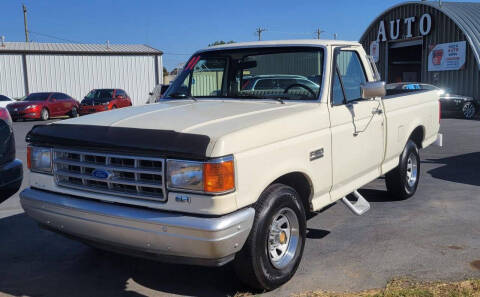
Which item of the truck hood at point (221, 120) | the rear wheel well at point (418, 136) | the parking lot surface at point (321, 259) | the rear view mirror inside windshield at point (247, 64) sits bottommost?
the parking lot surface at point (321, 259)

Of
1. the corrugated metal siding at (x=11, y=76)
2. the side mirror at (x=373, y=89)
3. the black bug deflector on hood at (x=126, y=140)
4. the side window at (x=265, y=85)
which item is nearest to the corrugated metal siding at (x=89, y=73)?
the corrugated metal siding at (x=11, y=76)

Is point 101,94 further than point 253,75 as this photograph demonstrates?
Yes

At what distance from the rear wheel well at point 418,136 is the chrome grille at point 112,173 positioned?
14.7 feet

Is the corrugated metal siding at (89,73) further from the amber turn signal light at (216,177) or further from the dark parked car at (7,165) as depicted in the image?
the amber turn signal light at (216,177)

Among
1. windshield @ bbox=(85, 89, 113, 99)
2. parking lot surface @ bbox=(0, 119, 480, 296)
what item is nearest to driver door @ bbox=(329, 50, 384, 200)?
parking lot surface @ bbox=(0, 119, 480, 296)

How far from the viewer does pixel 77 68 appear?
33219mm

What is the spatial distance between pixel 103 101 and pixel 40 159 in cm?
2002

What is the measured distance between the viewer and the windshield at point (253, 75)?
4.69 meters

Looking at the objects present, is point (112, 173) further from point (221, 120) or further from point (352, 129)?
point (352, 129)

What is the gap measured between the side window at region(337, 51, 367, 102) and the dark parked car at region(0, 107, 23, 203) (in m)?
3.40

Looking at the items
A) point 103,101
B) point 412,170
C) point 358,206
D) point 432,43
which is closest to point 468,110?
point 432,43

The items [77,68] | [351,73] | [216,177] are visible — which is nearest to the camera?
[216,177]

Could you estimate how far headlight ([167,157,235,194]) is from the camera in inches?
122

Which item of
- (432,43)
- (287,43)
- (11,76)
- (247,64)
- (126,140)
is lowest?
(126,140)
